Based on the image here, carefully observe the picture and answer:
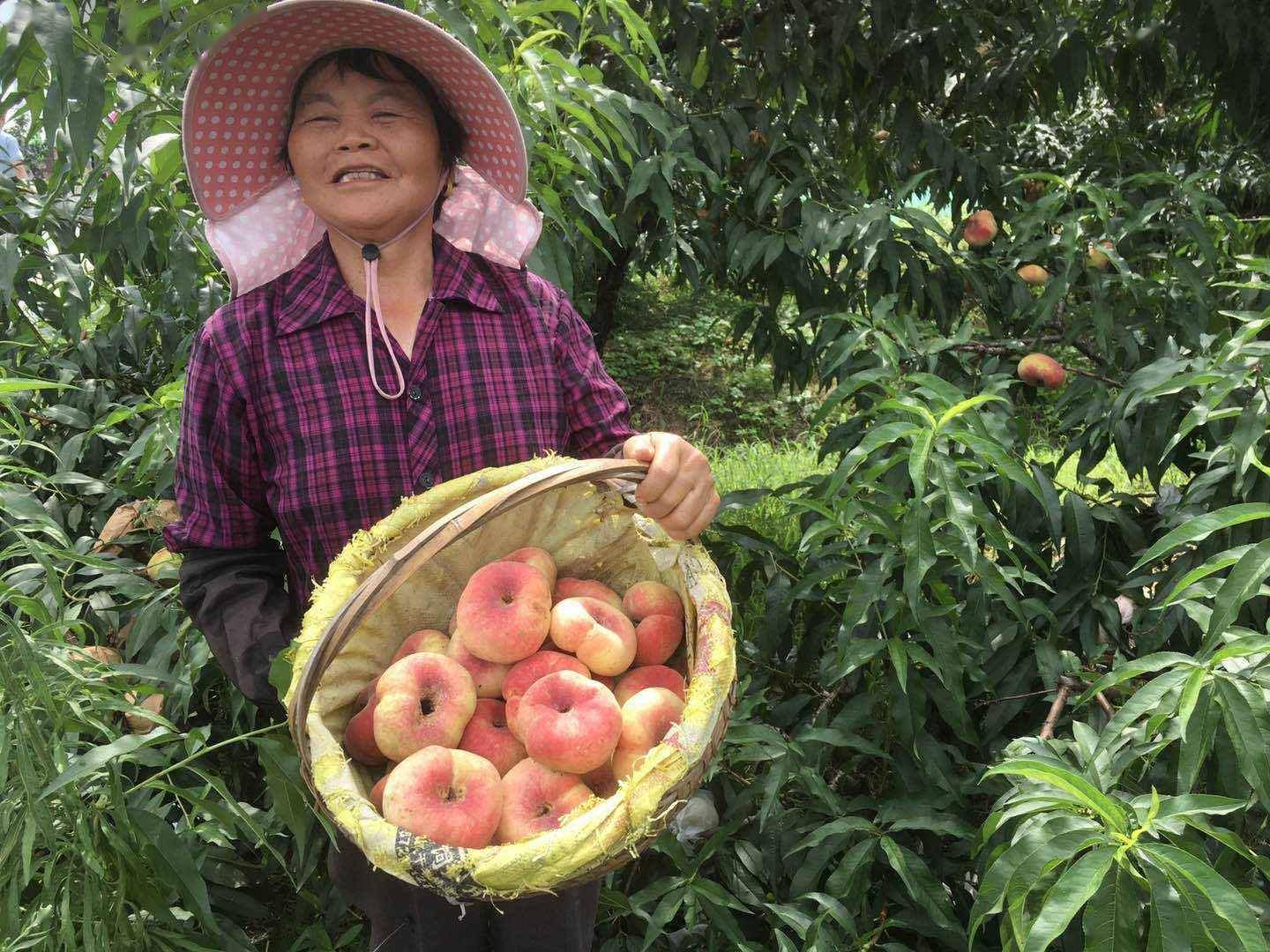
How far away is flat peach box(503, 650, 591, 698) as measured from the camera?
1232 mm

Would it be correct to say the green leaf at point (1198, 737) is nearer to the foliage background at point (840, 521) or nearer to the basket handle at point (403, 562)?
the foliage background at point (840, 521)

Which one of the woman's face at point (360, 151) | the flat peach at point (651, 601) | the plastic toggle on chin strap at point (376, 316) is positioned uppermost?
the woman's face at point (360, 151)

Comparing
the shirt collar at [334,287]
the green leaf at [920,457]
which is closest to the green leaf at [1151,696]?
the green leaf at [920,457]

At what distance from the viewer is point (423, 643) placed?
1.28 meters

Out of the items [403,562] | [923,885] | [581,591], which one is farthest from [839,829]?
[403,562]

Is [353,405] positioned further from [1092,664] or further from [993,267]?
[993,267]

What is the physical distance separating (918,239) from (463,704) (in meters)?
1.82

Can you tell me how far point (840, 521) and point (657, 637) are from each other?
0.51 meters

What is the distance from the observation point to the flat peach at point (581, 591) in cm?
133

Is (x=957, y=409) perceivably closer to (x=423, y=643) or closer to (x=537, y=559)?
(x=537, y=559)

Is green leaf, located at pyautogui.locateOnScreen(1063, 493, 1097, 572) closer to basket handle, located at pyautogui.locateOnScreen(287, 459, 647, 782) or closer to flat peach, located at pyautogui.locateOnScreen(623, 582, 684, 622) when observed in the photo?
flat peach, located at pyautogui.locateOnScreen(623, 582, 684, 622)

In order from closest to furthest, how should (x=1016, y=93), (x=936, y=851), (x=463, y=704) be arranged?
(x=463, y=704), (x=936, y=851), (x=1016, y=93)

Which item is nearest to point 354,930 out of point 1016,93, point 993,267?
point 993,267

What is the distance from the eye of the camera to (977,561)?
58.9 inches
